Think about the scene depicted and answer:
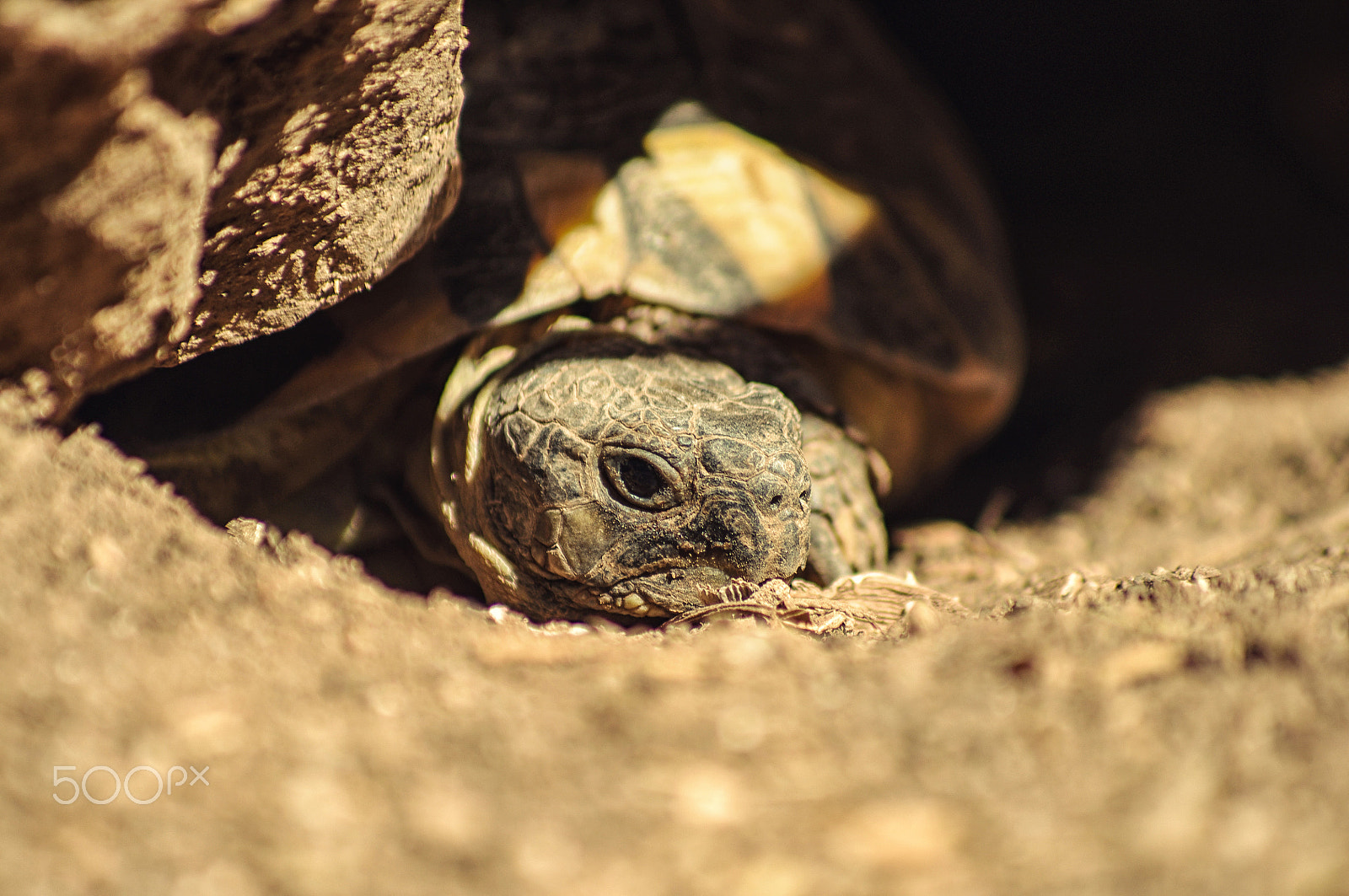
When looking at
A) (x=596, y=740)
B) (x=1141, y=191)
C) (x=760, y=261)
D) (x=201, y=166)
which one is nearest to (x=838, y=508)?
(x=760, y=261)

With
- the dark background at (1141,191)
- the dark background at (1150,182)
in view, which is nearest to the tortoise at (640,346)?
the dark background at (1141,191)

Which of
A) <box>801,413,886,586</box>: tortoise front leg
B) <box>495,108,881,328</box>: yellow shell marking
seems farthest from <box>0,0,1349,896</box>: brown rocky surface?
Result: <box>495,108,881,328</box>: yellow shell marking

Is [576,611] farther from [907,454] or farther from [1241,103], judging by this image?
[1241,103]

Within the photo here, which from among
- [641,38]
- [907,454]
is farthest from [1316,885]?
[641,38]

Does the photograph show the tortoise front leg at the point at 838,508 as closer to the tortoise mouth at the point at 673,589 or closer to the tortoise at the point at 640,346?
the tortoise at the point at 640,346

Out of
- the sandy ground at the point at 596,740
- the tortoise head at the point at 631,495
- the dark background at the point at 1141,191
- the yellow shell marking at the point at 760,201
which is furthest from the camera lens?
the dark background at the point at 1141,191
